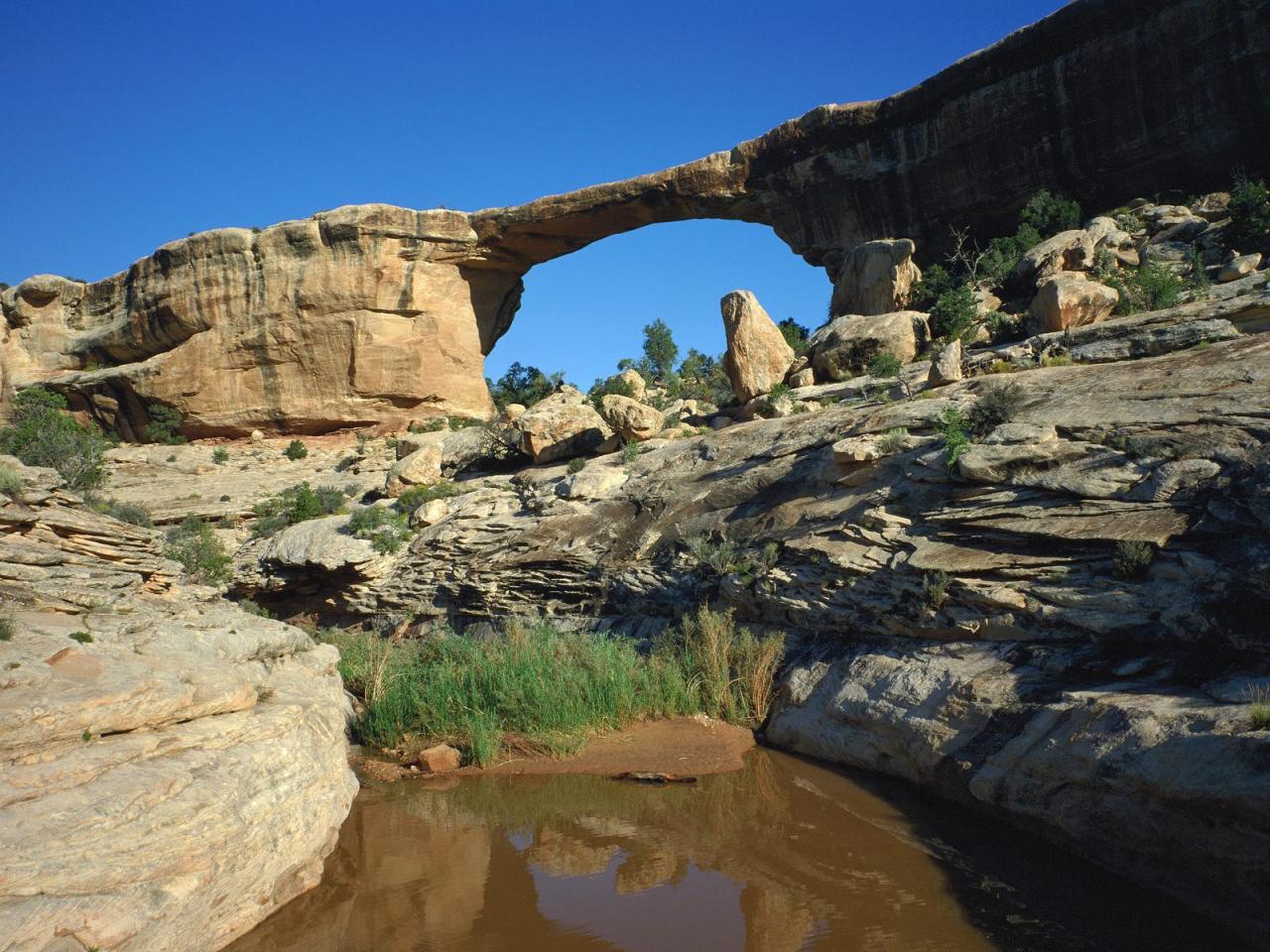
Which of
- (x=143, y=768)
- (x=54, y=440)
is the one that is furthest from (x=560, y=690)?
(x=54, y=440)

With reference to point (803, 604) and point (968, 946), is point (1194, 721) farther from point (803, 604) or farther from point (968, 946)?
point (803, 604)

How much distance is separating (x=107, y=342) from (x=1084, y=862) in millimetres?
29635

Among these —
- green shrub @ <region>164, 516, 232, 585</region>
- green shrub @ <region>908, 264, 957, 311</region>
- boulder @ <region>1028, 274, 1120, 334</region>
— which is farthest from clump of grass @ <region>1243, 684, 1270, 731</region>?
green shrub @ <region>908, 264, 957, 311</region>

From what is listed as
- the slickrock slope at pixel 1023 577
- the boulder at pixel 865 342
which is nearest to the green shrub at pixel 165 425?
the slickrock slope at pixel 1023 577

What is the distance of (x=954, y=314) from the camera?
670 inches

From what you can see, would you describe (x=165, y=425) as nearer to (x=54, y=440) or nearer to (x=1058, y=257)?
(x=54, y=440)

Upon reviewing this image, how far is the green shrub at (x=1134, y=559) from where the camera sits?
707 centimetres

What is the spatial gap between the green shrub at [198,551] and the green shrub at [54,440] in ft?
6.52

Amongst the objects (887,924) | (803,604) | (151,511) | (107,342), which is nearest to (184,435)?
(107,342)

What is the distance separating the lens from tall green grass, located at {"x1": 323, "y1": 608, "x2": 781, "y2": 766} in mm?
9328

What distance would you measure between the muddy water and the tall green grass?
4.22 feet

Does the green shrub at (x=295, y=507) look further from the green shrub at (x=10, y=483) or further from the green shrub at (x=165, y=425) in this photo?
the green shrub at (x=10, y=483)

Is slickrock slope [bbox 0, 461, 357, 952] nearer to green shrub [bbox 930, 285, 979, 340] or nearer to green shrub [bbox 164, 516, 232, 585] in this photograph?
green shrub [bbox 164, 516, 232, 585]

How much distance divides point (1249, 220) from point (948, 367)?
25.4 ft
